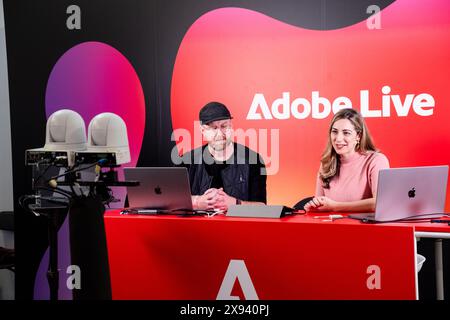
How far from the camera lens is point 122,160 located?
3.16 m

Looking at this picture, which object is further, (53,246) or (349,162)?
(349,162)

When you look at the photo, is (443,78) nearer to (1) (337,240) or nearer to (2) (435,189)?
(2) (435,189)

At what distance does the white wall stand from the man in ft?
6.13

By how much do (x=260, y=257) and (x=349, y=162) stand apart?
140 cm

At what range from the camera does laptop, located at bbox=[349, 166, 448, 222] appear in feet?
9.80

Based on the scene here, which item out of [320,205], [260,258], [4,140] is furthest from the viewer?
[4,140]

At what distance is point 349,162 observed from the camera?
14.1 feet

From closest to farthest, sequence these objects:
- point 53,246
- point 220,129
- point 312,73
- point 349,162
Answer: point 53,246 → point 349,162 → point 312,73 → point 220,129

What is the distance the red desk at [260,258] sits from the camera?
299 cm

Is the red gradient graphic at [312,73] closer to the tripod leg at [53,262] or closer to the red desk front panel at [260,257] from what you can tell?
the red desk front panel at [260,257]

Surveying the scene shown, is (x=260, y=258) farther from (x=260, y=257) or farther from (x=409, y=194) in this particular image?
(x=409, y=194)

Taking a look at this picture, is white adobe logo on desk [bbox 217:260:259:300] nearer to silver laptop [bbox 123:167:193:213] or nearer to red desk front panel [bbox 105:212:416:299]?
red desk front panel [bbox 105:212:416:299]

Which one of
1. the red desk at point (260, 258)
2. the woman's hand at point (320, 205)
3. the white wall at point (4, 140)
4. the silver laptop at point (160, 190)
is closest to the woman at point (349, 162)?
the woman's hand at point (320, 205)

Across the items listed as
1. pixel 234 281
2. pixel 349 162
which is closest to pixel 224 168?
pixel 349 162
